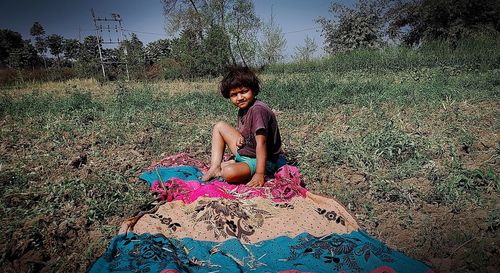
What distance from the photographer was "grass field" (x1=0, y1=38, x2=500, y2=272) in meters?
2.14

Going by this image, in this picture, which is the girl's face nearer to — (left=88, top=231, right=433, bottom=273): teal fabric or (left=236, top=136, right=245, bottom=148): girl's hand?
(left=236, top=136, right=245, bottom=148): girl's hand

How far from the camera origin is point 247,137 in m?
2.94

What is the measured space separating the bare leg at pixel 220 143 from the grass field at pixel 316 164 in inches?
26.1

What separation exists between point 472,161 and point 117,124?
499cm

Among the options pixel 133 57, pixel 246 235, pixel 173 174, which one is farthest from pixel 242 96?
pixel 133 57

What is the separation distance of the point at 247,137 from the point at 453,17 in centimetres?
1832

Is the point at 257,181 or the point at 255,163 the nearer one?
the point at 257,181

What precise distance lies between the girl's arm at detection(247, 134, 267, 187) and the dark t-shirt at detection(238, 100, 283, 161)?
0.06 meters

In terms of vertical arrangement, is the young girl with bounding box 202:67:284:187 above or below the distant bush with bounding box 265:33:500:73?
below

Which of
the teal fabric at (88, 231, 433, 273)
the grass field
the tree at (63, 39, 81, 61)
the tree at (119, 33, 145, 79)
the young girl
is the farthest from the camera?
the tree at (63, 39, 81, 61)

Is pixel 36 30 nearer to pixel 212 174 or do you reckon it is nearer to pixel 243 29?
pixel 243 29

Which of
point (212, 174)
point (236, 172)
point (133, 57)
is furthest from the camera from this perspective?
point (133, 57)

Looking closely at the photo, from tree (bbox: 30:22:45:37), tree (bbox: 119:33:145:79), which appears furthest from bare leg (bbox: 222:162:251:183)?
tree (bbox: 30:22:45:37)

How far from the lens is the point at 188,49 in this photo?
16172 millimetres
